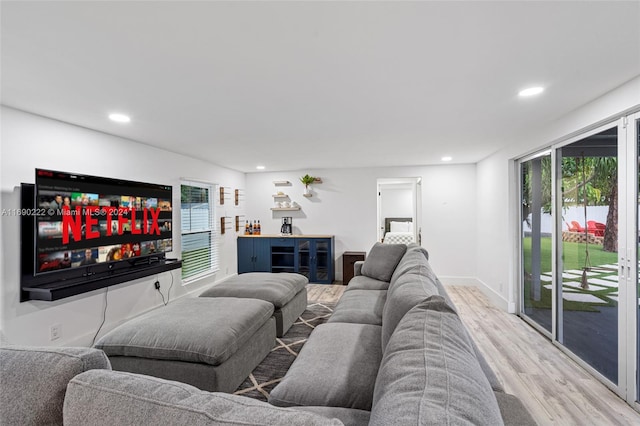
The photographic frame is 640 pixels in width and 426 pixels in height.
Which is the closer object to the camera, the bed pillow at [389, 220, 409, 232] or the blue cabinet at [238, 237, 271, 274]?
the blue cabinet at [238, 237, 271, 274]

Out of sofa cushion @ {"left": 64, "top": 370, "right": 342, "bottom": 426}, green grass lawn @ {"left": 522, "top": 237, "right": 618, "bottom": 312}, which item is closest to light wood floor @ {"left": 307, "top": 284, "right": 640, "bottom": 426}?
green grass lawn @ {"left": 522, "top": 237, "right": 618, "bottom": 312}

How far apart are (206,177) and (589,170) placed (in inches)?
202

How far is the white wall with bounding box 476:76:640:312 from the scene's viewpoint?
7.74ft

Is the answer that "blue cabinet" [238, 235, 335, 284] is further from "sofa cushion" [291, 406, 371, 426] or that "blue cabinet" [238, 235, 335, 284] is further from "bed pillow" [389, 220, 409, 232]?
"sofa cushion" [291, 406, 371, 426]

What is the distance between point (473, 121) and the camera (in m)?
3.10

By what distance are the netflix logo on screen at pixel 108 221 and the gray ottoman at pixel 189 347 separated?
1.26 meters

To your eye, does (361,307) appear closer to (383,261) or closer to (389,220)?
(383,261)

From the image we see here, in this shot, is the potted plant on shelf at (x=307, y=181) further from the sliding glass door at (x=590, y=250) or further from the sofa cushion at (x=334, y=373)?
the sofa cushion at (x=334, y=373)

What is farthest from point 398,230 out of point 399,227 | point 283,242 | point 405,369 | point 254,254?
point 405,369

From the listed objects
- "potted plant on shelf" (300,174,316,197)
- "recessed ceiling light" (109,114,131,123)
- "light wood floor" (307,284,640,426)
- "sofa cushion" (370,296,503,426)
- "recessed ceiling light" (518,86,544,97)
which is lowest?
"light wood floor" (307,284,640,426)

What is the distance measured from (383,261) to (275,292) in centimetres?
152

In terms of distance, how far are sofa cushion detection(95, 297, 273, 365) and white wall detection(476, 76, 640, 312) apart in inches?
129

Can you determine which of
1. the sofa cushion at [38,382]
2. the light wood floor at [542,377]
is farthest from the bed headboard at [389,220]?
the sofa cushion at [38,382]

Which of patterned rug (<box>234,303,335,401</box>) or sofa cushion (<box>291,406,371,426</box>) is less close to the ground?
sofa cushion (<box>291,406,371,426</box>)
